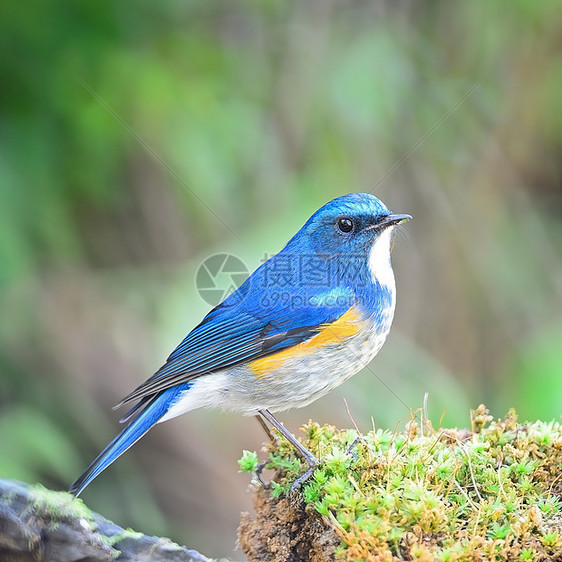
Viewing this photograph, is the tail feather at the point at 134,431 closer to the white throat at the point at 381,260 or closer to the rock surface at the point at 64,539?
the rock surface at the point at 64,539

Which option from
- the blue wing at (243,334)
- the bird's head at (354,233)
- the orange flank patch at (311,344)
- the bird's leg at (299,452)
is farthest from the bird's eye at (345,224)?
the bird's leg at (299,452)

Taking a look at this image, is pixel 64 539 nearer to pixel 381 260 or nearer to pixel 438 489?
pixel 438 489

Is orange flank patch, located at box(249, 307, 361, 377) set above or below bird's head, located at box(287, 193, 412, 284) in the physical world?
below

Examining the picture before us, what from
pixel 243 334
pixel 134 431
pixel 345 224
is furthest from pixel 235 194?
pixel 134 431

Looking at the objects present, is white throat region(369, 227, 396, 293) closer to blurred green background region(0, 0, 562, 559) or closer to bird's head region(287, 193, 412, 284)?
bird's head region(287, 193, 412, 284)

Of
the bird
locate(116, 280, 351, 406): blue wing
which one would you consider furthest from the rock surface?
locate(116, 280, 351, 406): blue wing
